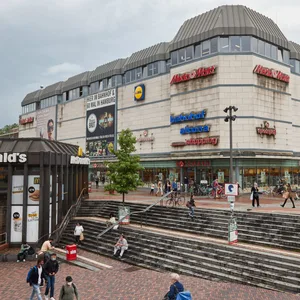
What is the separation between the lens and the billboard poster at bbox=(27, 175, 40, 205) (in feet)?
71.1

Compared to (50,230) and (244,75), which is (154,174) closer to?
(244,75)

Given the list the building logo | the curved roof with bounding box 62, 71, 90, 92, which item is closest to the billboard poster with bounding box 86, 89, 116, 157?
the curved roof with bounding box 62, 71, 90, 92

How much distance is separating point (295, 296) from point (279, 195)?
23.6m

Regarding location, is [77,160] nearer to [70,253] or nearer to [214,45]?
[70,253]

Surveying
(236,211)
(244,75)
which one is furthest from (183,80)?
(236,211)

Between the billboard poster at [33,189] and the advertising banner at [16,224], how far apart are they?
2.86 feet

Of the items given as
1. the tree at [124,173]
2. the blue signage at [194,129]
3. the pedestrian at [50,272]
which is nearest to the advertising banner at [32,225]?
the tree at [124,173]

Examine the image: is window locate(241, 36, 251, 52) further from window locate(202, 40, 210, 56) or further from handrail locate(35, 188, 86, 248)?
handrail locate(35, 188, 86, 248)

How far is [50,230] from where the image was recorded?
22.2 meters

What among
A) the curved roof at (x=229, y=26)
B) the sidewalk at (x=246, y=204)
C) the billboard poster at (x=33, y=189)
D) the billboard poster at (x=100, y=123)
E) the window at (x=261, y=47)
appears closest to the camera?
the sidewalk at (x=246, y=204)

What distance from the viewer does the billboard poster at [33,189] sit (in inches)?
853

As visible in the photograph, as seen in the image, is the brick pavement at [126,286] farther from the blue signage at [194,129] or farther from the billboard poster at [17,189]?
the blue signage at [194,129]

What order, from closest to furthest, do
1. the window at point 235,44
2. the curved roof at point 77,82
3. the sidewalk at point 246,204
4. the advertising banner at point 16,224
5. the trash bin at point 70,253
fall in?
the trash bin at point 70,253 → the sidewalk at point 246,204 → the advertising banner at point 16,224 → the window at point 235,44 → the curved roof at point 77,82

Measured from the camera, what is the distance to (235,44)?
37.5 m
